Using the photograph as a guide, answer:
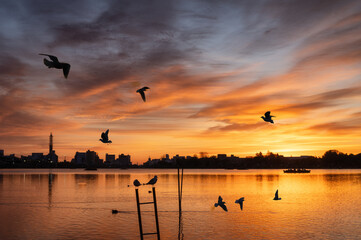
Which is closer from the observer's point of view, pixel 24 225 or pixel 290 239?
pixel 290 239

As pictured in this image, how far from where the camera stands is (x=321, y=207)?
63594 millimetres

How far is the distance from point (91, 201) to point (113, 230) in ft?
102

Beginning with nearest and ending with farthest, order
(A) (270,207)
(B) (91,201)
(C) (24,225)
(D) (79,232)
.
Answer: (D) (79,232), (C) (24,225), (A) (270,207), (B) (91,201)

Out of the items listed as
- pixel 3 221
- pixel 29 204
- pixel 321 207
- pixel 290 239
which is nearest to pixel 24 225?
pixel 3 221

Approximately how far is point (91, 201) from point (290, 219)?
38.3 meters

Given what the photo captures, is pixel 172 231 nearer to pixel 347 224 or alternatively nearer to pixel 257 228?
pixel 257 228

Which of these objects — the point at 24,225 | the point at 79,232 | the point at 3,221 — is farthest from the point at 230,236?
Answer: the point at 3,221

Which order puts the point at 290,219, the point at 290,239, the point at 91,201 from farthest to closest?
the point at 91,201 < the point at 290,219 < the point at 290,239

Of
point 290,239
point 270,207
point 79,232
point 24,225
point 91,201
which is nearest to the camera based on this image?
point 290,239

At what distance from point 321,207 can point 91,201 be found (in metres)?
41.4

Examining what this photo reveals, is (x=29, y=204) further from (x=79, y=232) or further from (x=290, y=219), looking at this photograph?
(x=290, y=219)

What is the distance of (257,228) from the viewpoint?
43781 millimetres

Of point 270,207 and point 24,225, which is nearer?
point 24,225

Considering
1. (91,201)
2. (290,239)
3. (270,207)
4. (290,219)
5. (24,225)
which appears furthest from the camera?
(91,201)
